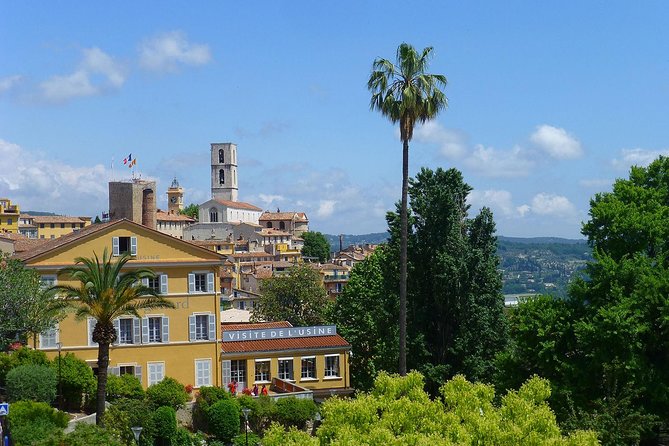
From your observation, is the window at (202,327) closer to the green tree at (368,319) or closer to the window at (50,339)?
the window at (50,339)

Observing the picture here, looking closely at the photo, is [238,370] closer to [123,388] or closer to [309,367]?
[309,367]

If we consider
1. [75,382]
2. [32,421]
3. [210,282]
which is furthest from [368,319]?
[32,421]

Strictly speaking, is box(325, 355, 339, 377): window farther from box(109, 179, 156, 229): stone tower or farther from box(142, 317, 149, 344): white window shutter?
box(109, 179, 156, 229): stone tower

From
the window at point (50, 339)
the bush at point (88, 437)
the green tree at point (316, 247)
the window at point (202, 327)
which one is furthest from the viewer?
the green tree at point (316, 247)

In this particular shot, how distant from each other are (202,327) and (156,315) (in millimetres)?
2466

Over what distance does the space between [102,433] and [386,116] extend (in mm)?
17664

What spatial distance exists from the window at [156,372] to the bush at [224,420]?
271 inches

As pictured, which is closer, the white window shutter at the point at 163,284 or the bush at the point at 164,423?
the bush at the point at 164,423

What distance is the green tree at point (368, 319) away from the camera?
47938 millimetres

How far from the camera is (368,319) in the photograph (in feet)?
183

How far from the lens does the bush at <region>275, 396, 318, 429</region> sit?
4228 cm

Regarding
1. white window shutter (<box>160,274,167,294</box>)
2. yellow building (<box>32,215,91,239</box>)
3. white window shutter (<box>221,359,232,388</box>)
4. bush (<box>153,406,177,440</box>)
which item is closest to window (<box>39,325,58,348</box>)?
white window shutter (<box>160,274,167,294</box>)

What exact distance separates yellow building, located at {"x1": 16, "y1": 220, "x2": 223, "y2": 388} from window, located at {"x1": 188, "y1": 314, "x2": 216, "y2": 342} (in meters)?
0.03

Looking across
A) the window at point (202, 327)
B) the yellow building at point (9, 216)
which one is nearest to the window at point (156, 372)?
the window at point (202, 327)
